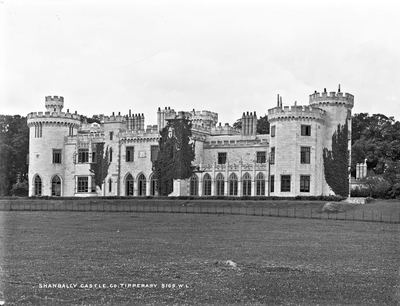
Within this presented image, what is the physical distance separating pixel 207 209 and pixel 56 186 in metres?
28.2

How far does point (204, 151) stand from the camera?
74.6 meters

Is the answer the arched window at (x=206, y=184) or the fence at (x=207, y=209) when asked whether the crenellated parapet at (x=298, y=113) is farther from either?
the fence at (x=207, y=209)

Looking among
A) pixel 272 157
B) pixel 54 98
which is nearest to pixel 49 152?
pixel 54 98

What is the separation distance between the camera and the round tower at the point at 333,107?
2682 inches


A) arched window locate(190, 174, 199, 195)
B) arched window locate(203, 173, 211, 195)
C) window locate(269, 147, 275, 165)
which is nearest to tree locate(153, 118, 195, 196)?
arched window locate(190, 174, 199, 195)

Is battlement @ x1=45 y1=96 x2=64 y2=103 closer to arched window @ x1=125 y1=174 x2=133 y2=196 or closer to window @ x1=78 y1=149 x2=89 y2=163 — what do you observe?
window @ x1=78 y1=149 x2=89 y2=163

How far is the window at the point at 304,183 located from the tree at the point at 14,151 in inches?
1537

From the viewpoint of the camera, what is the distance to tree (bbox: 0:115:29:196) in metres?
89.3

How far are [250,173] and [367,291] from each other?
49843 mm

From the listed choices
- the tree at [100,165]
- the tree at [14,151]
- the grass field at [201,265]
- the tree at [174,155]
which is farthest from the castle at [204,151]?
the grass field at [201,265]

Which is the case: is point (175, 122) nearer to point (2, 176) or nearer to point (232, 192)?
point (232, 192)

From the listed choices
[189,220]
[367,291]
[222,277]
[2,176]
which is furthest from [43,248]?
[2,176]

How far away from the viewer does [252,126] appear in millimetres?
75562

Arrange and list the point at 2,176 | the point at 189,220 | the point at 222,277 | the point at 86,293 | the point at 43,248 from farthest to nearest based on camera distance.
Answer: the point at 2,176 < the point at 189,220 < the point at 43,248 < the point at 222,277 < the point at 86,293
